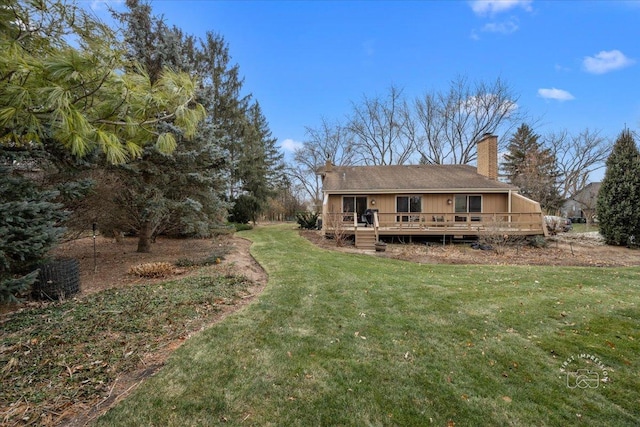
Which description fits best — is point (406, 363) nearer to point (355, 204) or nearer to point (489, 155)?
point (355, 204)

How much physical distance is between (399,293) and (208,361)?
11.7 ft

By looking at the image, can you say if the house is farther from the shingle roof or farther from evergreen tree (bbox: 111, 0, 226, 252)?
evergreen tree (bbox: 111, 0, 226, 252)

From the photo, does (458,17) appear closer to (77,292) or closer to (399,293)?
(399,293)

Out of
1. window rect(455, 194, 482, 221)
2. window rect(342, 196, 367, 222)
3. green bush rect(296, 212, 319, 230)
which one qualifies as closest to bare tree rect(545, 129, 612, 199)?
window rect(455, 194, 482, 221)

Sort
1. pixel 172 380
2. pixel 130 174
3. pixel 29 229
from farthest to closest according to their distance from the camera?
pixel 130 174 < pixel 29 229 < pixel 172 380

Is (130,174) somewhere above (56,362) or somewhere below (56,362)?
above

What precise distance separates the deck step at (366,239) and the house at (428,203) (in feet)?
0.49

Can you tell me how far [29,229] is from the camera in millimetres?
3686

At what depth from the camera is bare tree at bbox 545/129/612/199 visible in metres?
24.8

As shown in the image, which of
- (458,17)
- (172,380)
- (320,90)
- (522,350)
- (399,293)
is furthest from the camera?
(320,90)

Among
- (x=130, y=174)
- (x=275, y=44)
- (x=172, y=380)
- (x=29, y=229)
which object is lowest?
(x=172, y=380)

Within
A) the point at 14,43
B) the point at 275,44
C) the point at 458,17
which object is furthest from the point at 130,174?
the point at 458,17

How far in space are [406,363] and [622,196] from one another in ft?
51.3

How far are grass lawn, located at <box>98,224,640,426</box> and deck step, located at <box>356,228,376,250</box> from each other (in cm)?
615
